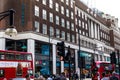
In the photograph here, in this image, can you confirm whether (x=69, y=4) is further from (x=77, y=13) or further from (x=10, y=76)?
(x=10, y=76)

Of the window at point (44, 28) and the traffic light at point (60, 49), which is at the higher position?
the window at point (44, 28)

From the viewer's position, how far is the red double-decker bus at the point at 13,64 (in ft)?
90.8

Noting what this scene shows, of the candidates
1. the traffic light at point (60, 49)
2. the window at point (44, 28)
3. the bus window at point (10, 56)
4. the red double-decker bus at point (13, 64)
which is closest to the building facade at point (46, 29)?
the window at point (44, 28)

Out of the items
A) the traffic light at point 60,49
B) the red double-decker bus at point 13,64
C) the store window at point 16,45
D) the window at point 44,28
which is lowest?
the red double-decker bus at point 13,64

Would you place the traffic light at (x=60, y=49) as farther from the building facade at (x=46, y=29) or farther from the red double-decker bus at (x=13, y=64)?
the building facade at (x=46, y=29)

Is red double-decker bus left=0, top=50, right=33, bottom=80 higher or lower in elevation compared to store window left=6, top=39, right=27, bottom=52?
lower

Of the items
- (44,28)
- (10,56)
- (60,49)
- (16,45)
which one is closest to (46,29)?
A: (44,28)

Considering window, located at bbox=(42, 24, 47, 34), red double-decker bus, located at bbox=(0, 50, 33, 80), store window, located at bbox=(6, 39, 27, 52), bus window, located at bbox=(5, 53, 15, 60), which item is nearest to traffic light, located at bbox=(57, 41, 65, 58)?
red double-decker bus, located at bbox=(0, 50, 33, 80)

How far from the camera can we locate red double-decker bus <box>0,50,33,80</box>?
2769cm

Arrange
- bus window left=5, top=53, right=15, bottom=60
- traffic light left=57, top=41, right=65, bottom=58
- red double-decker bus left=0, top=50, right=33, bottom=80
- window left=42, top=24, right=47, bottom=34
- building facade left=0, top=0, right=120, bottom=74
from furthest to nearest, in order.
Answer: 1. window left=42, top=24, right=47, bottom=34
2. building facade left=0, top=0, right=120, bottom=74
3. bus window left=5, top=53, right=15, bottom=60
4. red double-decker bus left=0, top=50, right=33, bottom=80
5. traffic light left=57, top=41, right=65, bottom=58

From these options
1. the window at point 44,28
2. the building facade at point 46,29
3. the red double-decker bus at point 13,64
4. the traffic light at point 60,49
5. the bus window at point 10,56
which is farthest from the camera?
the window at point 44,28

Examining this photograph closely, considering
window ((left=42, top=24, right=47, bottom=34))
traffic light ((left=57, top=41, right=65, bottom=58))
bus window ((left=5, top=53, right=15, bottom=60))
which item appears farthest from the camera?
window ((left=42, top=24, right=47, bottom=34))

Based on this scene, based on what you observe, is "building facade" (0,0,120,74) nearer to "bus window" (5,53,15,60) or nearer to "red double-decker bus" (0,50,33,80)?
"red double-decker bus" (0,50,33,80)

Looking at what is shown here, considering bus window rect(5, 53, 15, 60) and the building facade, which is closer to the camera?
bus window rect(5, 53, 15, 60)
